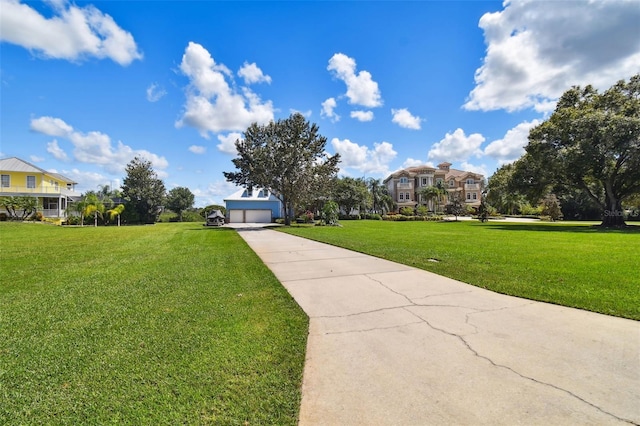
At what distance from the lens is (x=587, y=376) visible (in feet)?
8.09

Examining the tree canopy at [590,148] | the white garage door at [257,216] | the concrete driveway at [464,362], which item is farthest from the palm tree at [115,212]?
the tree canopy at [590,148]

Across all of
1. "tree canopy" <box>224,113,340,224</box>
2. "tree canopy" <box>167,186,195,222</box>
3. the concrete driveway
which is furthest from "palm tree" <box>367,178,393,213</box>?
the concrete driveway

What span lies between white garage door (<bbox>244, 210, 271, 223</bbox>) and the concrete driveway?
122ft

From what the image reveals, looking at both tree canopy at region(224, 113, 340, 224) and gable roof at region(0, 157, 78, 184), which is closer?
tree canopy at region(224, 113, 340, 224)

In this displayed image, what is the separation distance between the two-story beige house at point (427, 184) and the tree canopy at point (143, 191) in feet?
125

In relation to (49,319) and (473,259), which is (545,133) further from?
(49,319)

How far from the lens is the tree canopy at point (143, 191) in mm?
37188

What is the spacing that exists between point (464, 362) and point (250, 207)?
3958 cm

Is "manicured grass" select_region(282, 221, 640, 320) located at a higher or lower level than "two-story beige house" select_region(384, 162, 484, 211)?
lower

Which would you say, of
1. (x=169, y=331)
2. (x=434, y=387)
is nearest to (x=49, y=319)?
(x=169, y=331)

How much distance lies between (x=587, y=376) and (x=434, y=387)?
1289mm

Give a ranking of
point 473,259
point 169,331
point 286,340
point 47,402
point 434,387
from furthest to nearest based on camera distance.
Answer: point 473,259
point 169,331
point 286,340
point 434,387
point 47,402

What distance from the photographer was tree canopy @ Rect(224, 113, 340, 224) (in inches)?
956

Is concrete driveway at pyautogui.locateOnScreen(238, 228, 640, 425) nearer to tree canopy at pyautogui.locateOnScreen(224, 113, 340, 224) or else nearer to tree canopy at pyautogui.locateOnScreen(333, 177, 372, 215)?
tree canopy at pyautogui.locateOnScreen(224, 113, 340, 224)
